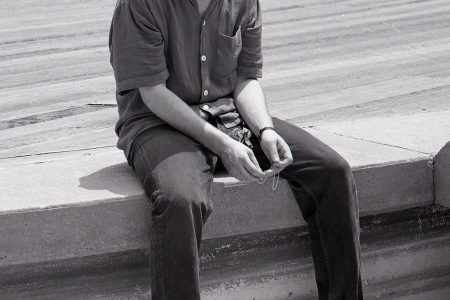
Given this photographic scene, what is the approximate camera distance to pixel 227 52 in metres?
3.71

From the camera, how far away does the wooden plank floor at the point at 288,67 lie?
222 inches

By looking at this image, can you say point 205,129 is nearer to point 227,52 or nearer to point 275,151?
point 275,151

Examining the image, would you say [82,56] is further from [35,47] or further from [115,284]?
[115,284]

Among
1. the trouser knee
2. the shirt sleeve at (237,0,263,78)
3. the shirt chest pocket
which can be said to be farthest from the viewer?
the shirt sleeve at (237,0,263,78)

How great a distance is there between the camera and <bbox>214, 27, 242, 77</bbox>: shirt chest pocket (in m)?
3.69

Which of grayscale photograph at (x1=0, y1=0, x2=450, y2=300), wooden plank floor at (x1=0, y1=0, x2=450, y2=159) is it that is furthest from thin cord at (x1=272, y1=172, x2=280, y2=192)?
wooden plank floor at (x1=0, y1=0, x2=450, y2=159)

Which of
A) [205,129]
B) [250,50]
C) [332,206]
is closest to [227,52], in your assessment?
[250,50]

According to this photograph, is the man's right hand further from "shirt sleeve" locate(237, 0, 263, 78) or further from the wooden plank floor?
the wooden plank floor

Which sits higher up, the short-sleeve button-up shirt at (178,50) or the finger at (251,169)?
the short-sleeve button-up shirt at (178,50)

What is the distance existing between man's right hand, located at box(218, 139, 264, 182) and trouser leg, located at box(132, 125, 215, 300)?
9 cm

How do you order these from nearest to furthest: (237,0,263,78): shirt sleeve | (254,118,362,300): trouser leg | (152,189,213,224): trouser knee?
(152,189,213,224): trouser knee < (254,118,362,300): trouser leg < (237,0,263,78): shirt sleeve

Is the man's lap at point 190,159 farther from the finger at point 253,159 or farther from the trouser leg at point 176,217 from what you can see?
the finger at point 253,159

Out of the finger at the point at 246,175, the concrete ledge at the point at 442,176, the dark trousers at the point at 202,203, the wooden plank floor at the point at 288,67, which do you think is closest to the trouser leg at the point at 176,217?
the dark trousers at the point at 202,203

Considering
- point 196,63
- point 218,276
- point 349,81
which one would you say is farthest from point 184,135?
point 349,81
